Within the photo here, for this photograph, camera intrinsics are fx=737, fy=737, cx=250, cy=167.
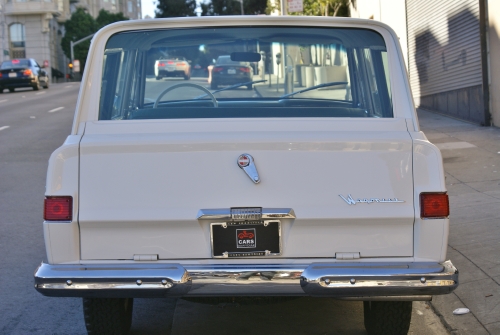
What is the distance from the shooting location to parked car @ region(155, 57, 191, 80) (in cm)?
478

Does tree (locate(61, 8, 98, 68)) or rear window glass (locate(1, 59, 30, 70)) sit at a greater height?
tree (locate(61, 8, 98, 68))

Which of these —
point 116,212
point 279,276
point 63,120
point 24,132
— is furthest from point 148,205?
point 63,120

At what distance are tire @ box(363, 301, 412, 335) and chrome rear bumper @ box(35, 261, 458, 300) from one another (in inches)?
21.0

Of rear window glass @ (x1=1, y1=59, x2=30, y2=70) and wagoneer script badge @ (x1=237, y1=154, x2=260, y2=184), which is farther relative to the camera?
rear window glass @ (x1=1, y1=59, x2=30, y2=70)

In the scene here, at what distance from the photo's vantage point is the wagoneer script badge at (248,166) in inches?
148

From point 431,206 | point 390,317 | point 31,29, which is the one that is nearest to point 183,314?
point 390,317

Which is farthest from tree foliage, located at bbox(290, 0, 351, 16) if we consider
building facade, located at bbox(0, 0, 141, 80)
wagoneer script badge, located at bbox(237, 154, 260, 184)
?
building facade, located at bbox(0, 0, 141, 80)

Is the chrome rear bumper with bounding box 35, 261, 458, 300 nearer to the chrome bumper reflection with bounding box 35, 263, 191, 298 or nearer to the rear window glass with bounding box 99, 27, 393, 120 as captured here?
the chrome bumper reflection with bounding box 35, 263, 191, 298

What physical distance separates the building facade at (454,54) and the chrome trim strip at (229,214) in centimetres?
1070

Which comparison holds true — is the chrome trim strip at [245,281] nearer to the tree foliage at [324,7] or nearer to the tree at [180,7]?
the tree foliage at [324,7]

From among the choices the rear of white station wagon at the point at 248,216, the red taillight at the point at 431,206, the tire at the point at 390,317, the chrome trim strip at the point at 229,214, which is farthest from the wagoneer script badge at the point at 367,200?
the tire at the point at 390,317

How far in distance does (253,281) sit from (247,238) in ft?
0.80

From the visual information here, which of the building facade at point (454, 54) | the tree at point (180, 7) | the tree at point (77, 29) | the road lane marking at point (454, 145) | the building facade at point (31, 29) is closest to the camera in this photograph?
the road lane marking at point (454, 145)

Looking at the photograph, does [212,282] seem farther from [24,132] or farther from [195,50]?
[24,132]
